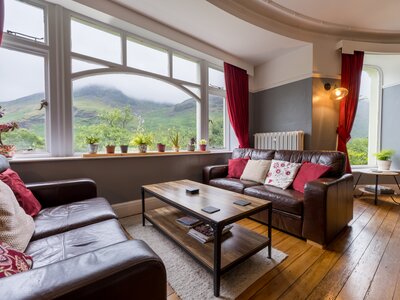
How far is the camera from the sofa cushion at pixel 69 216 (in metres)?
1.33

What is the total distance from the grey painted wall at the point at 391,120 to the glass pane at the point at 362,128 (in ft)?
0.87

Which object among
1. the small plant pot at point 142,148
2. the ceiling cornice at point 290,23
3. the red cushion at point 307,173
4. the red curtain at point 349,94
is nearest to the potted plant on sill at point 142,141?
the small plant pot at point 142,148

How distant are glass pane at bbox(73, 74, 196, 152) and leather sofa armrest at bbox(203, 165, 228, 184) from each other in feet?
2.29

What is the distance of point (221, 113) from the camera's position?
→ 162 inches

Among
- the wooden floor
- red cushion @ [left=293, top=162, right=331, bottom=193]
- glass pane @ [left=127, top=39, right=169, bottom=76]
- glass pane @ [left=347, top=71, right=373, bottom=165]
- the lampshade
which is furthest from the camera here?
glass pane @ [left=347, top=71, right=373, bottom=165]

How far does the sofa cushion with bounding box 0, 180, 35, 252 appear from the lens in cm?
101

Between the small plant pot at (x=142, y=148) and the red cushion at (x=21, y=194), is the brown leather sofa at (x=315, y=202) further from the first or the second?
the red cushion at (x=21, y=194)

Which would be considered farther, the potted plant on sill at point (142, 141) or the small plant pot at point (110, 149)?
the potted plant on sill at point (142, 141)

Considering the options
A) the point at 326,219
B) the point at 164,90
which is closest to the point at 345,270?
Answer: the point at 326,219

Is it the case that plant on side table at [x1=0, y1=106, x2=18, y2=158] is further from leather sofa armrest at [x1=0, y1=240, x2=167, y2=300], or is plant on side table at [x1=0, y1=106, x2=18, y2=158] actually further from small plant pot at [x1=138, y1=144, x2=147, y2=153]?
leather sofa armrest at [x1=0, y1=240, x2=167, y2=300]

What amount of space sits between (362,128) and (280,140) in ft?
6.29

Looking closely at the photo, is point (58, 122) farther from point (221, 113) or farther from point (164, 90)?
point (221, 113)

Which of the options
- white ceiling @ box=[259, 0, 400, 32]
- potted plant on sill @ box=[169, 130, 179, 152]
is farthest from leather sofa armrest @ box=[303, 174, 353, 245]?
white ceiling @ box=[259, 0, 400, 32]

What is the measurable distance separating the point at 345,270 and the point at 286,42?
10.6 ft
